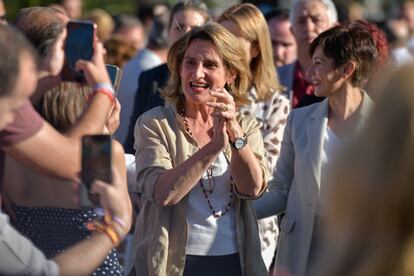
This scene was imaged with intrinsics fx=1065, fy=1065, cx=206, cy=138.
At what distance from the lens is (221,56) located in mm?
5473

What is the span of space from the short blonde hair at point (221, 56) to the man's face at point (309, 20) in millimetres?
2451

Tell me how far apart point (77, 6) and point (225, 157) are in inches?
333

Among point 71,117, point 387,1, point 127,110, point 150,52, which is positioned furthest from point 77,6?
point 387,1

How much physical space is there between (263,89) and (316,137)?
3.60ft

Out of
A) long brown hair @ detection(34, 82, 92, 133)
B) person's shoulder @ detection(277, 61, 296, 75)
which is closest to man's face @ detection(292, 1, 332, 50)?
person's shoulder @ detection(277, 61, 296, 75)

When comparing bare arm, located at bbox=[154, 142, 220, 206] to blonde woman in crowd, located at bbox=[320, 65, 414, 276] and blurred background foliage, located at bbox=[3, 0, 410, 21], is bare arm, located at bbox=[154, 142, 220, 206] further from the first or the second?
blurred background foliage, located at bbox=[3, 0, 410, 21]

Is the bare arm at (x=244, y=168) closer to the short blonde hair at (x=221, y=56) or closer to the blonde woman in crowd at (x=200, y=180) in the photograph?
the blonde woman in crowd at (x=200, y=180)

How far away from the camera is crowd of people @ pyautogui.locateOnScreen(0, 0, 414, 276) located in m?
2.61

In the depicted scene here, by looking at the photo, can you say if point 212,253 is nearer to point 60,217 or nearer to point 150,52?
point 60,217

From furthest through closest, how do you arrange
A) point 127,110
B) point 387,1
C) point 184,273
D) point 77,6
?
1. point 387,1
2. point 77,6
3. point 127,110
4. point 184,273

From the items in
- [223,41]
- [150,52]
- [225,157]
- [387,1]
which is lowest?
[387,1]

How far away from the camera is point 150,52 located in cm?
910

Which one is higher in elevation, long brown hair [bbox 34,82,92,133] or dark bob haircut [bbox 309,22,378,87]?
long brown hair [bbox 34,82,92,133]

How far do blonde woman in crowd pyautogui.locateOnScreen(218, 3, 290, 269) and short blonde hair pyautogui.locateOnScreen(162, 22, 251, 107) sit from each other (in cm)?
67
